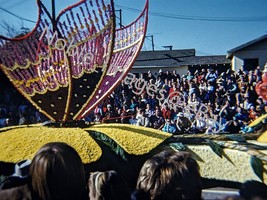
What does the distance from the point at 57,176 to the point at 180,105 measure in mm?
5413

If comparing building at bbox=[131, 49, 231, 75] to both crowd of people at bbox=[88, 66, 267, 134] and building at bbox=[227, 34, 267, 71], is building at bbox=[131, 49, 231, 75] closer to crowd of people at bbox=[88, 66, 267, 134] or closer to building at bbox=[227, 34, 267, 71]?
building at bbox=[227, 34, 267, 71]

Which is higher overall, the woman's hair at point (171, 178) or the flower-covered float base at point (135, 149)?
the woman's hair at point (171, 178)

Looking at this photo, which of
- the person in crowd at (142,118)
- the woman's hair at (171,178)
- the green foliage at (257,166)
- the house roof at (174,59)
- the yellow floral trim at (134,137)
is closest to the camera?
the woman's hair at (171,178)

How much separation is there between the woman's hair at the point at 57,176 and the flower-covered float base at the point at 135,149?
142 cm

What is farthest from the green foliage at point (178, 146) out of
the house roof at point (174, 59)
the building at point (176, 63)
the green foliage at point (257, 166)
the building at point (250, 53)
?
the house roof at point (174, 59)

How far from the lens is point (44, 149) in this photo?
2031 mm

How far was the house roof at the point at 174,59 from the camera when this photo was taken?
2355 cm

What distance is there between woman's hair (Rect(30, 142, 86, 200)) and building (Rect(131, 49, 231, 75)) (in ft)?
64.5

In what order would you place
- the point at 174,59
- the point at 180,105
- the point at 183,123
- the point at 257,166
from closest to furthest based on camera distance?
the point at 257,166 < the point at 180,105 < the point at 183,123 < the point at 174,59

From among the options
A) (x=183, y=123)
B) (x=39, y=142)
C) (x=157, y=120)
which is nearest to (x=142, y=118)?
(x=157, y=120)

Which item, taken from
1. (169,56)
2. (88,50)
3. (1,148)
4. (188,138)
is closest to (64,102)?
(88,50)

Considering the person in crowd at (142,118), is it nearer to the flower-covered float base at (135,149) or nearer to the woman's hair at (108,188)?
the flower-covered float base at (135,149)

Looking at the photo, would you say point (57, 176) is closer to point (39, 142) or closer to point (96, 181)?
point (96, 181)

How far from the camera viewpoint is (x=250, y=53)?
784 inches
